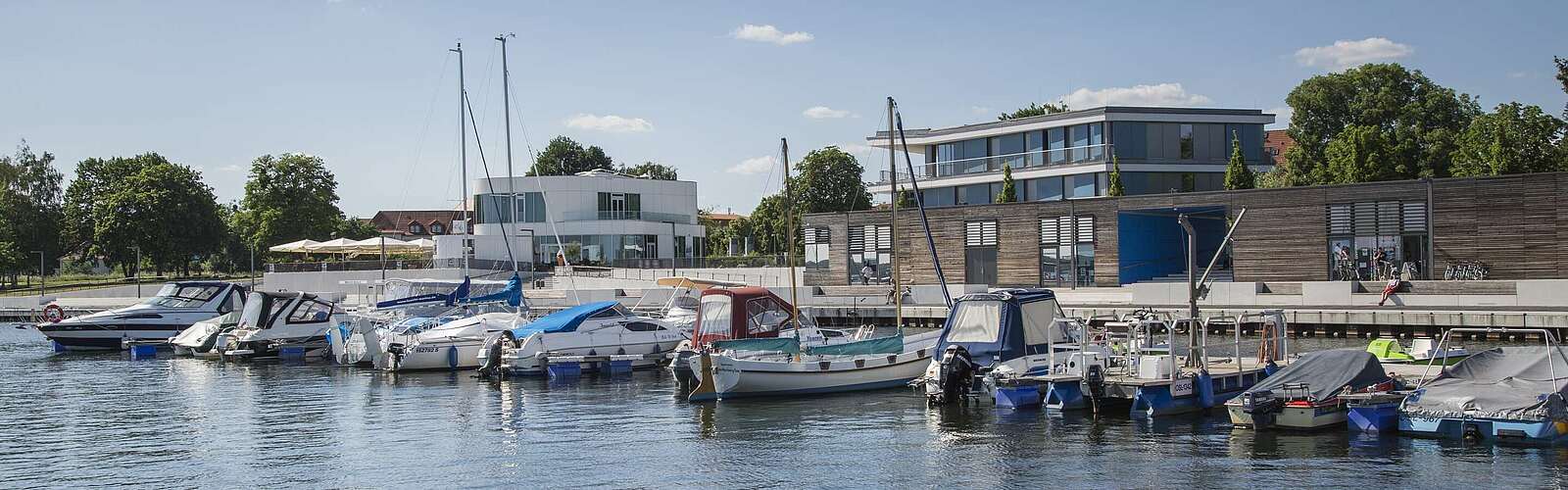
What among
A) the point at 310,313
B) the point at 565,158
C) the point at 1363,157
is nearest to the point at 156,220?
the point at 565,158

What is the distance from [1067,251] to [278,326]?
32474 mm

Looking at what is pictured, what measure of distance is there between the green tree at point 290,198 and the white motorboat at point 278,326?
2566 inches

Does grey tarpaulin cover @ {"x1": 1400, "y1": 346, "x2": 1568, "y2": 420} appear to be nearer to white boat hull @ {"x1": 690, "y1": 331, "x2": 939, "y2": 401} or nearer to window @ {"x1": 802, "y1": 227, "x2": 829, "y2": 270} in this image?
white boat hull @ {"x1": 690, "y1": 331, "x2": 939, "y2": 401}

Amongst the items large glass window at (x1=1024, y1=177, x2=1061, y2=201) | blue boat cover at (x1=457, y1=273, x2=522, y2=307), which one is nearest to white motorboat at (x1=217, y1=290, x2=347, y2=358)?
blue boat cover at (x1=457, y1=273, x2=522, y2=307)

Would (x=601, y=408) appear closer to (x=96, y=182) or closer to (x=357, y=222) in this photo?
(x=96, y=182)

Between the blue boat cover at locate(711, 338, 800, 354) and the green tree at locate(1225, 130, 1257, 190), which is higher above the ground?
the green tree at locate(1225, 130, 1257, 190)

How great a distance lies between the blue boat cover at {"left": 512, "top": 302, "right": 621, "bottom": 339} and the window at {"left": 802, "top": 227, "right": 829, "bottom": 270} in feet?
85.3

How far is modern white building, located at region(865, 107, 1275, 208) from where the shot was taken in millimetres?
67438

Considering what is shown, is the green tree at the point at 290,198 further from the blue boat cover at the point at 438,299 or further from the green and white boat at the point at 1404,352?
the green and white boat at the point at 1404,352

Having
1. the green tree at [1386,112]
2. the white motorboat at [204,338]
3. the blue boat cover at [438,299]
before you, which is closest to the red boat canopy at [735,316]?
the blue boat cover at [438,299]

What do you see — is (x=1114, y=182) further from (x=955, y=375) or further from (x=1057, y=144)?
(x=955, y=375)

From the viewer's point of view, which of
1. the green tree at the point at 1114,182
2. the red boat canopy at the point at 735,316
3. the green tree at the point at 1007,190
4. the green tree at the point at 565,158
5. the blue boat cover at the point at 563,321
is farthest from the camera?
the green tree at the point at 565,158

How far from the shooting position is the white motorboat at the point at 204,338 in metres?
47.1

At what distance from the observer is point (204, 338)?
156ft
